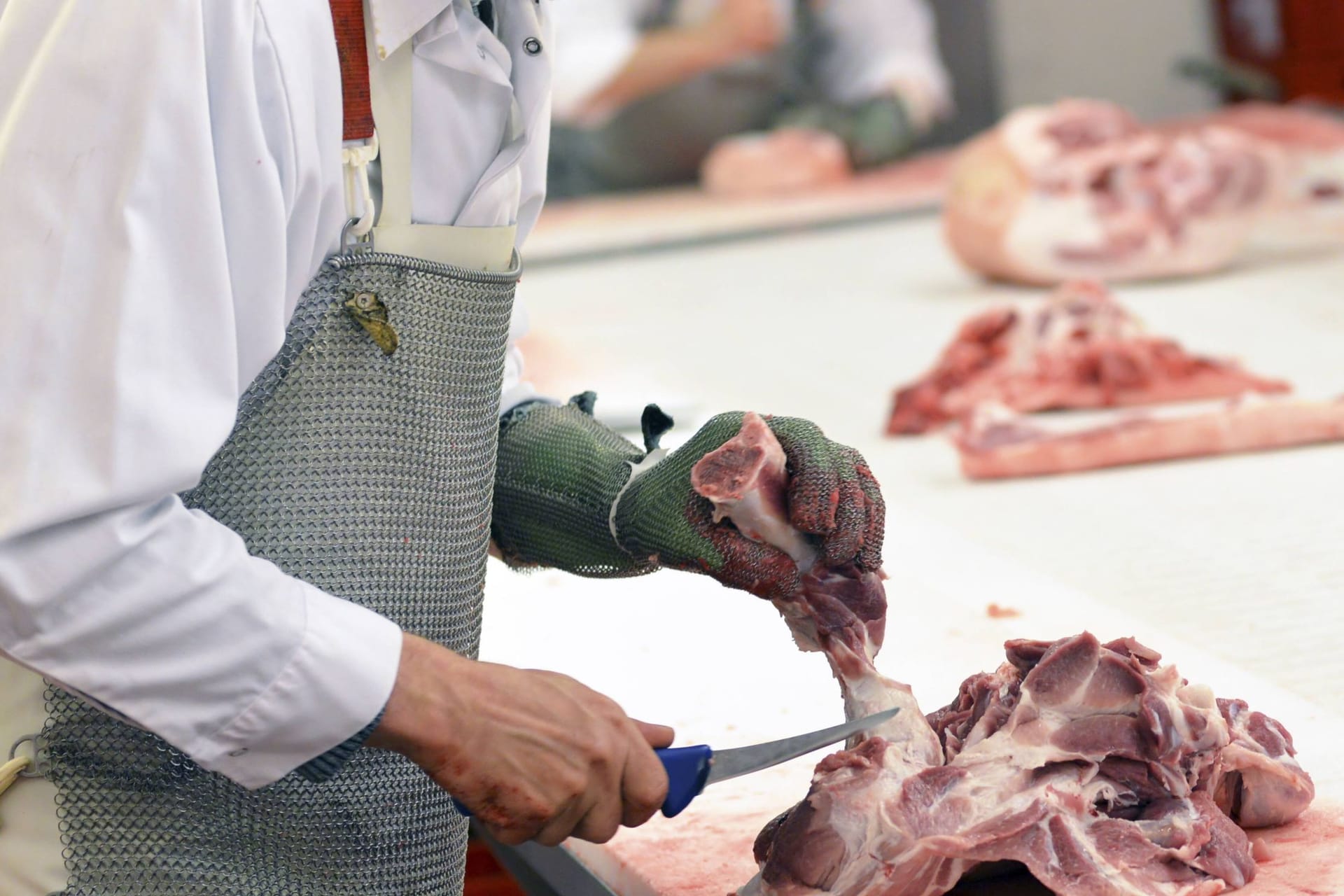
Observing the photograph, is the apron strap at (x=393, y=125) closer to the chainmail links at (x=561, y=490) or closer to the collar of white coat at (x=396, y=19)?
the collar of white coat at (x=396, y=19)

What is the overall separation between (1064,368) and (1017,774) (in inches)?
87.7

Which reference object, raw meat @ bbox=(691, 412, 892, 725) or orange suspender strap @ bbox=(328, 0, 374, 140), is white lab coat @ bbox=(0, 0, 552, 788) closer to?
orange suspender strap @ bbox=(328, 0, 374, 140)

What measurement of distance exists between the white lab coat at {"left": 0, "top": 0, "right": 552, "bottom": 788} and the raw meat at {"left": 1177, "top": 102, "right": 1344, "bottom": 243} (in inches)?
172

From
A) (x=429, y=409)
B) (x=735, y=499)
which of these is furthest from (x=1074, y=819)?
(x=429, y=409)

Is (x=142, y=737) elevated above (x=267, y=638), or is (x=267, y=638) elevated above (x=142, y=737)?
(x=267, y=638)

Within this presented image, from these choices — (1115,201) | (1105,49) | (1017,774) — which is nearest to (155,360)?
(1017,774)

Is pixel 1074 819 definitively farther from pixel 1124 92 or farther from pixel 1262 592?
pixel 1124 92

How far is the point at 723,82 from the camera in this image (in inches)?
346

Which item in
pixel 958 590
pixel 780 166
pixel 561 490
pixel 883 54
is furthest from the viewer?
pixel 883 54

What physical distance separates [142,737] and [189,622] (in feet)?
0.78

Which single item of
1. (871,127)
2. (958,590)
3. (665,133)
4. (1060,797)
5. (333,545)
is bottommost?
(871,127)

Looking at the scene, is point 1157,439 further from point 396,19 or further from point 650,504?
point 396,19

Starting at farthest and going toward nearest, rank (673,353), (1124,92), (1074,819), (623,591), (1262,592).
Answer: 1. (1124,92)
2. (673,353)
3. (623,591)
4. (1262,592)
5. (1074,819)

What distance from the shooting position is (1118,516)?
109 inches
